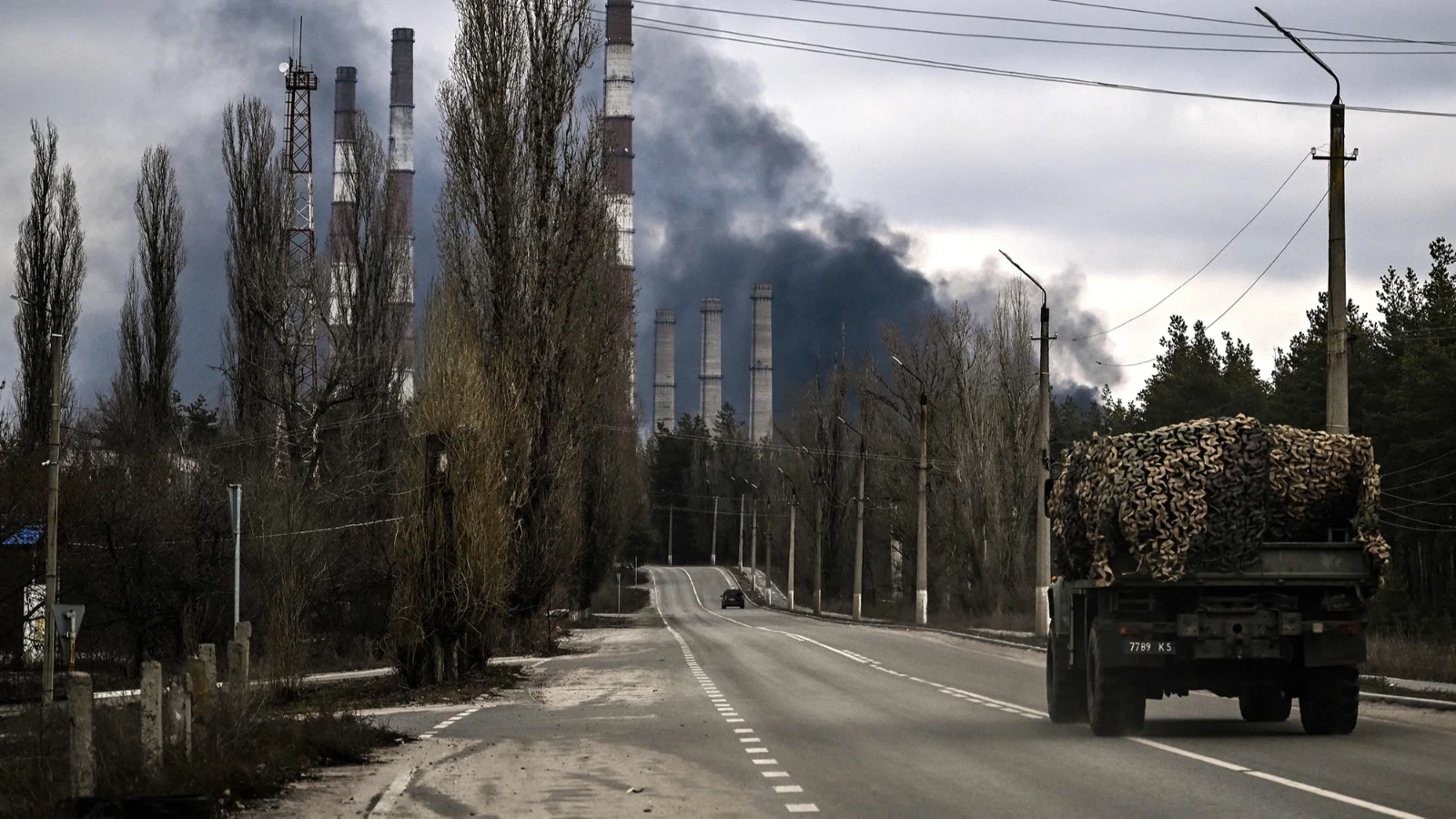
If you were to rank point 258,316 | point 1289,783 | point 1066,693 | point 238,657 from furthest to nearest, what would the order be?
point 258,316, point 1066,693, point 238,657, point 1289,783

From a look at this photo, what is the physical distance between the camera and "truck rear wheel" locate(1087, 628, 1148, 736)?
17.0 meters

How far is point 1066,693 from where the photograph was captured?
761 inches

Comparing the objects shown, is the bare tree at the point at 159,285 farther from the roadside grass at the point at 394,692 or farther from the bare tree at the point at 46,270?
the roadside grass at the point at 394,692

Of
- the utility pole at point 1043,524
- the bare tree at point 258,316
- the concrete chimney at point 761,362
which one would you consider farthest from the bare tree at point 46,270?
the concrete chimney at point 761,362

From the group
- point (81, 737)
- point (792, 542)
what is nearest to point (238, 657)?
point (81, 737)

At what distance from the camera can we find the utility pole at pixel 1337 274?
24.5 m

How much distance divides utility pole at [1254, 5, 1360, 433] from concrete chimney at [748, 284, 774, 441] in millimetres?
118327

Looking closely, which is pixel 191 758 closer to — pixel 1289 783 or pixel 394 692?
pixel 1289 783

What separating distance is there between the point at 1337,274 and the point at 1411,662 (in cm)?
771

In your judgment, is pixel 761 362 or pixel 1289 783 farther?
pixel 761 362

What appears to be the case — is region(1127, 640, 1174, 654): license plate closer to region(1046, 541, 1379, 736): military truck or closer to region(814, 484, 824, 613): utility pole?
region(1046, 541, 1379, 736): military truck

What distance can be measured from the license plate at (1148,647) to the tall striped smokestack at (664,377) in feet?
445

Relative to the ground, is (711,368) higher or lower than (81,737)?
higher

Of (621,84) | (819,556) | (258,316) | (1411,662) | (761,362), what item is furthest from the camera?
(761,362)
